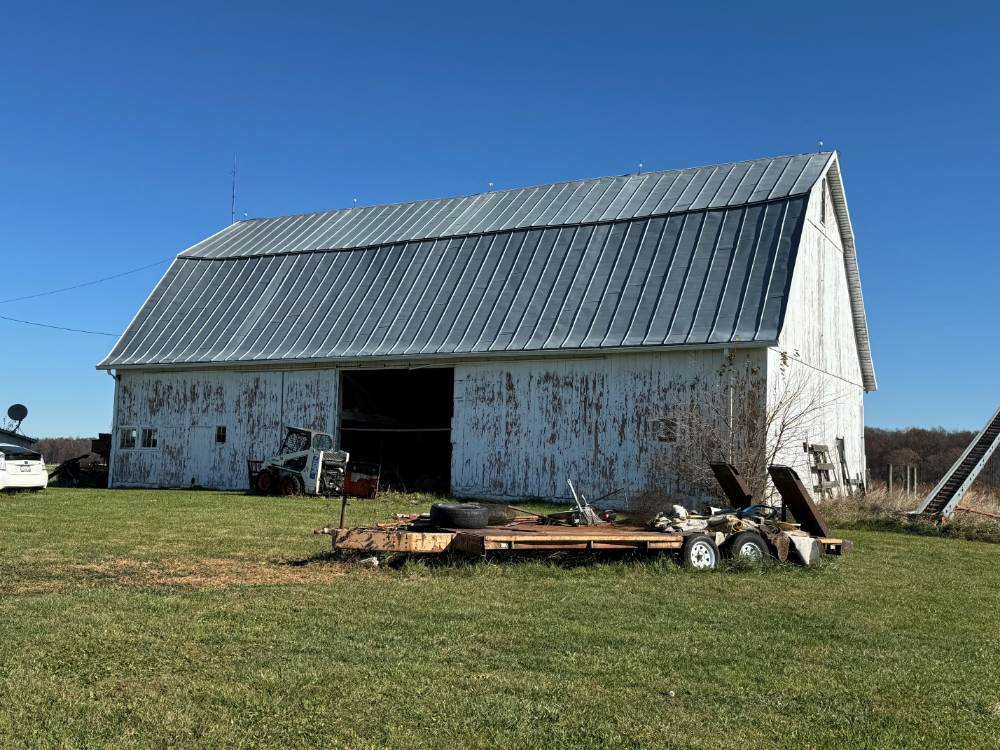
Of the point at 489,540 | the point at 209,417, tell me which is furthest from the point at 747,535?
the point at 209,417

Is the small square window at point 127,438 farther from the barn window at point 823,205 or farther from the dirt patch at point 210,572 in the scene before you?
the barn window at point 823,205

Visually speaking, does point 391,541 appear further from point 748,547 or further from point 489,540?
point 748,547

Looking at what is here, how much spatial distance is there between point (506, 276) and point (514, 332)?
2641 mm

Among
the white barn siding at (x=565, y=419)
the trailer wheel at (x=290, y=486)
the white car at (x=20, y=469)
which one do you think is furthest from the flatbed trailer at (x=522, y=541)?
the white car at (x=20, y=469)

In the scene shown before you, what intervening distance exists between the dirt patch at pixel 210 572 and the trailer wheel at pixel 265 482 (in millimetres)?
13010

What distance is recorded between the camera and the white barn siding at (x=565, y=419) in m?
22.8

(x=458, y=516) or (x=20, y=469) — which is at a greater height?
(x=20, y=469)

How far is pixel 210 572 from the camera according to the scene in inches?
437

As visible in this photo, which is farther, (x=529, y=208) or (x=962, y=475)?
(x=529, y=208)

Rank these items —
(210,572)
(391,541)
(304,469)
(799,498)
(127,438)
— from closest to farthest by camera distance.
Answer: (210,572), (391,541), (799,498), (304,469), (127,438)

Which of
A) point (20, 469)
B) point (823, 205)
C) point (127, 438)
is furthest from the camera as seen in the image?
point (127, 438)

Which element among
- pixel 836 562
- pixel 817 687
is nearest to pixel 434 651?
pixel 817 687

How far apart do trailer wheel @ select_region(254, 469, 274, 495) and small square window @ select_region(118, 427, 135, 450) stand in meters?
7.36

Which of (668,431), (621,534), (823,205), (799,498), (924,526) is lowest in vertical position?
(924,526)
